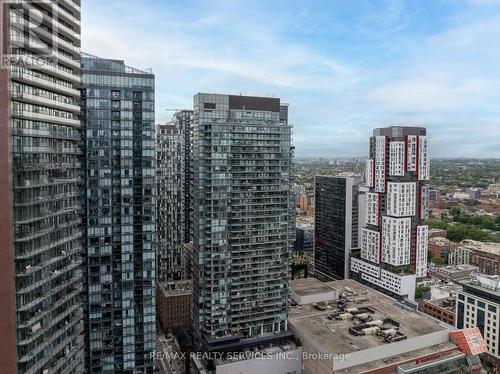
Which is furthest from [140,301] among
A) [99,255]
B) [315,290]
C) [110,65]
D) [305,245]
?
[305,245]

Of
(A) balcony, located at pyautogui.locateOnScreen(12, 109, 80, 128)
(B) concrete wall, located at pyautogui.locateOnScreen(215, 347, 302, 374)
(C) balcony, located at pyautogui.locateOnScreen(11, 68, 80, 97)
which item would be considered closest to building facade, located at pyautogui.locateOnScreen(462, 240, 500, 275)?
(B) concrete wall, located at pyautogui.locateOnScreen(215, 347, 302, 374)

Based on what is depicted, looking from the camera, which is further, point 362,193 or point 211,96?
point 362,193

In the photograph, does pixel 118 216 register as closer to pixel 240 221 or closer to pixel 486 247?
pixel 240 221

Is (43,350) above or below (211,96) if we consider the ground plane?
below

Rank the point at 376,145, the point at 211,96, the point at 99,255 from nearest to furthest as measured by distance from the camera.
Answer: the point at 99,255 < the point at 211,96 < the point at 376,145

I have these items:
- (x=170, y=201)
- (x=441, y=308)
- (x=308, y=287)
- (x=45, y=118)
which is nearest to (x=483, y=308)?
(x=441, y=308)

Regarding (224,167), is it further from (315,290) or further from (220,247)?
(315,290)

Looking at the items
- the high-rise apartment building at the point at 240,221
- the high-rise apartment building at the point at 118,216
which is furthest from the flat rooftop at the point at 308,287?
the high-rise apartment building at the point at 118,216

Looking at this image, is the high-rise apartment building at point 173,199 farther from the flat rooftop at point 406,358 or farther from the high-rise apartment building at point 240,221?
the flat rooftop at point 406,358
